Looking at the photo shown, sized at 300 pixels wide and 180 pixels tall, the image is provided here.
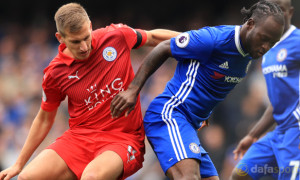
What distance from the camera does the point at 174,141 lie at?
4.08 metres

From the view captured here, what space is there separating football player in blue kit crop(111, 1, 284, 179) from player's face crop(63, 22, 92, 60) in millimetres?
533

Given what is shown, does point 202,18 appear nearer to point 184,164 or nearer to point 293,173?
point 293,173

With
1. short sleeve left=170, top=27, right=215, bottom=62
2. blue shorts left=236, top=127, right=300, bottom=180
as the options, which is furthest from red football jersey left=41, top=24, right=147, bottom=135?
blue shorts left=236, top=127, right=300, bottom=180

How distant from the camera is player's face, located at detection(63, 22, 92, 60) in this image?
423 cm

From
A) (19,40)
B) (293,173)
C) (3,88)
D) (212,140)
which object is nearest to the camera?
(293,173)

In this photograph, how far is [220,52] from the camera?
4105 millimetres

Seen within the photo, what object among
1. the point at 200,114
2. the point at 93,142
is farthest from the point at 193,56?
the point at 93,142

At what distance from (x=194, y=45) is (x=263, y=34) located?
58cm

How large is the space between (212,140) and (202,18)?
311cm

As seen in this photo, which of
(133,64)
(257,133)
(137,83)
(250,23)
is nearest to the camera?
(250,23)

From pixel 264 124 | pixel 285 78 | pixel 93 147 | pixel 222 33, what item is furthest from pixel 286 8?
pixel 93 147

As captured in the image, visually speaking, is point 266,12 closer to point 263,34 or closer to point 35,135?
point 263,34

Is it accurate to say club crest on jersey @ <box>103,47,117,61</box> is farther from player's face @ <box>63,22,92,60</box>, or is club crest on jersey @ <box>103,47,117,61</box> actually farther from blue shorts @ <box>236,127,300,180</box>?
blue shorts @ <box>236,127,300,180</box>

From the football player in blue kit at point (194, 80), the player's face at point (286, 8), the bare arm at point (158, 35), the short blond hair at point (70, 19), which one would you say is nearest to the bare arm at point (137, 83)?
the football player in blue kit at point (194, 80)
